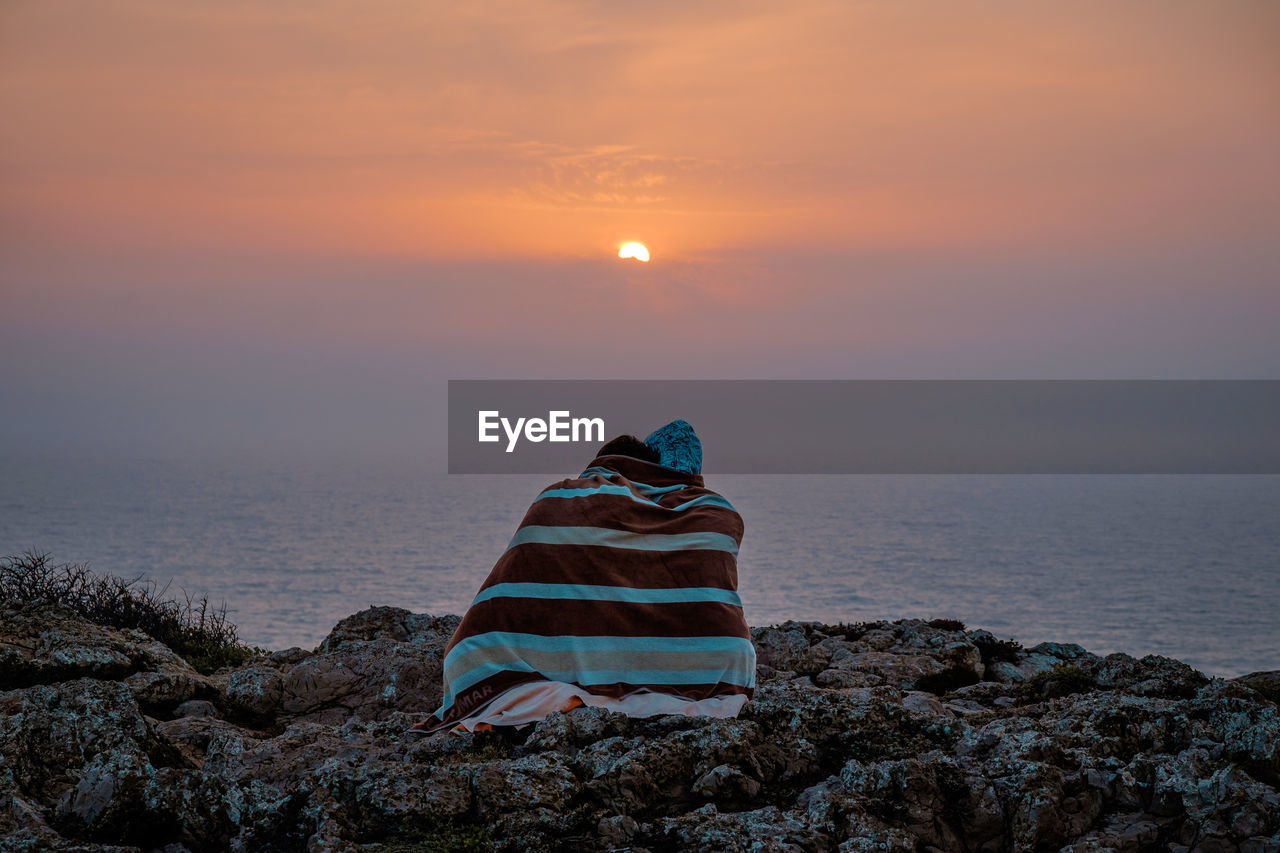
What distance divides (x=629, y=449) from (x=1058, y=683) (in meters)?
3.41

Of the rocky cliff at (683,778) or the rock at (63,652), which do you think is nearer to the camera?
the rocky cliff at (683,778)

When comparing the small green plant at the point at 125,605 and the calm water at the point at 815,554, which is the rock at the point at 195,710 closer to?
the small green plant at the point at 125,605

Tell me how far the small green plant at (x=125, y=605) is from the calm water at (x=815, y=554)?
2797 millimetres

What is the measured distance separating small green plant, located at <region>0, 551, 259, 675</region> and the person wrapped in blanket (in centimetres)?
538

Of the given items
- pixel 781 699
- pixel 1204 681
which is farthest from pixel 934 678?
pixel 781 699

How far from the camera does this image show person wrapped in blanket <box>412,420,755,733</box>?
6.14 m

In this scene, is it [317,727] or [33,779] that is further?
[317,727]

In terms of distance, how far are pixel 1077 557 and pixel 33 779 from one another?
4342 centimetres

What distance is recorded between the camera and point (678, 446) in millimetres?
7684

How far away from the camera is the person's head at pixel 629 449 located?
25.1ft

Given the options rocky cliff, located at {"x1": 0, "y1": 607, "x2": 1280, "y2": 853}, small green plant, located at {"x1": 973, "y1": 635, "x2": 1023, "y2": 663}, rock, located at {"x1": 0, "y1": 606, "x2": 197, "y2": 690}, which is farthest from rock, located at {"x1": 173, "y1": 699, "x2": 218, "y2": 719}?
small green plant, located at {"x1": 973, "y1": 635, "x2": 1023, "y2": 663}

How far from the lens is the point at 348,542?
141 ft

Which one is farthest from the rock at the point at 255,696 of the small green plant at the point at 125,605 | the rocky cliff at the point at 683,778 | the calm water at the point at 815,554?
the calm water at the point at 815,554

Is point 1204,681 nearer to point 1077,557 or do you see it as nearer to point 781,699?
point 781,699
